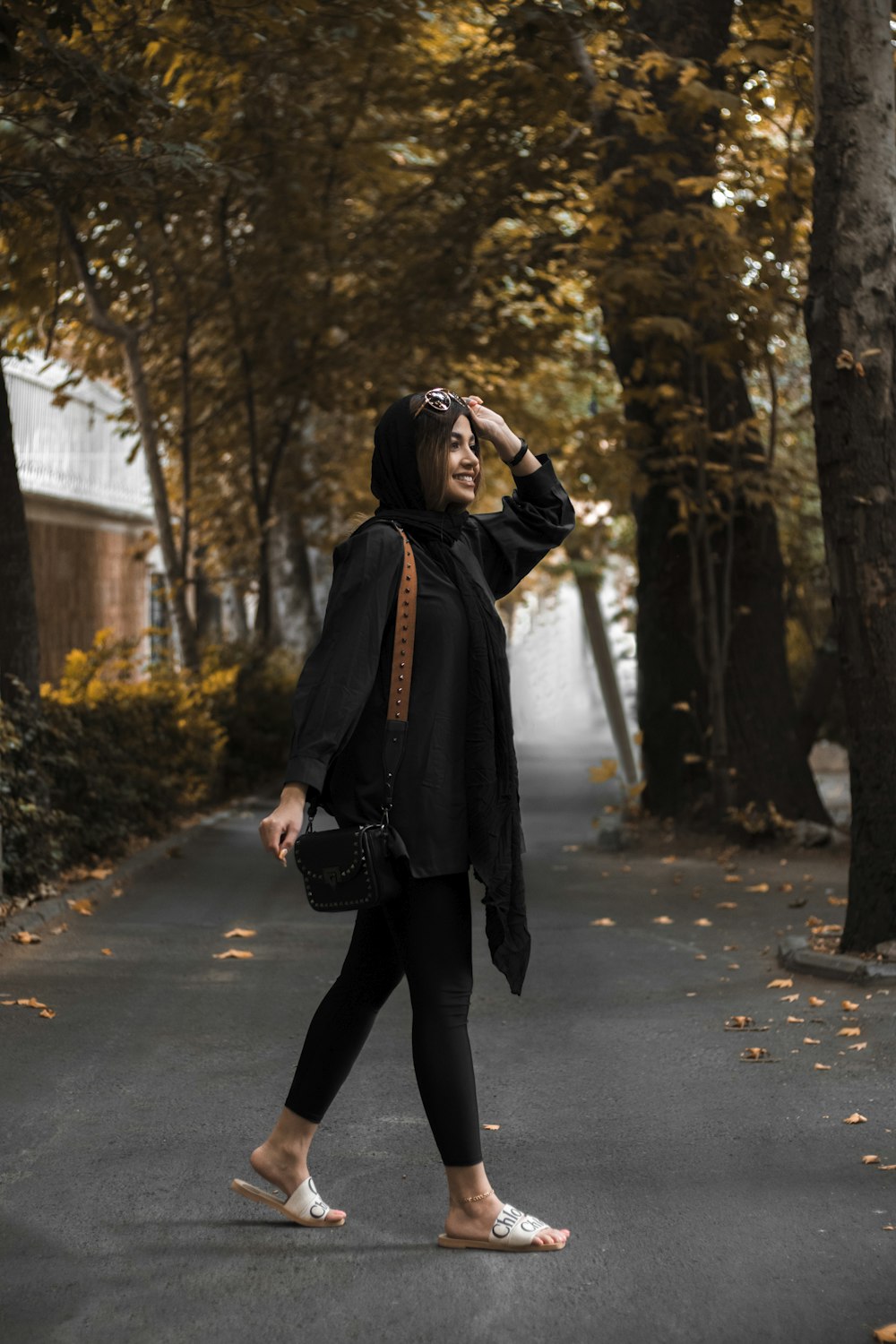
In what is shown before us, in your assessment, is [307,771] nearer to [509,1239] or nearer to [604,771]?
[509,1239]

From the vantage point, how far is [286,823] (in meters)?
3.95

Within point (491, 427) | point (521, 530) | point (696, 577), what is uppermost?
point (491, 427)

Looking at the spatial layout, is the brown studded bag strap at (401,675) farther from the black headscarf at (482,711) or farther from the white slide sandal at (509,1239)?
the white slide sandal at (509,1239)

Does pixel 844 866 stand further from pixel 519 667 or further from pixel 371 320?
pixel 519 667

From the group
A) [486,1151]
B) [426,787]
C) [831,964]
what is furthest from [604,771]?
[426,787]

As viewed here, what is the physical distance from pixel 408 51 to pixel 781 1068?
14.1 meters

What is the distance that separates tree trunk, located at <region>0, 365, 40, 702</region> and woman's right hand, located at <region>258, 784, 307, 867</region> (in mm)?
6749

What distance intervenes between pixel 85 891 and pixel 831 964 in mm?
4731

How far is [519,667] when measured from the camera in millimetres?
49906

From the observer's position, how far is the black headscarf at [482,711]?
13.8ft

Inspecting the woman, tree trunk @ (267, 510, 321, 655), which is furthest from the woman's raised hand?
tree trunk @ (267, 510, 321, 655)

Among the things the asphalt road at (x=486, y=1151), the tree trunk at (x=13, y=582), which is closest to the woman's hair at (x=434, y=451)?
the asphalt road at (x=486, y=1151)

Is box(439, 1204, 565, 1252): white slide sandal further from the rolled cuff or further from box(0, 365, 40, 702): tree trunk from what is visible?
box(0, 365, 40, 702): tree trunk

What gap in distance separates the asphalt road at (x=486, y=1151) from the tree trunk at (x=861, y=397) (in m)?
0.89
